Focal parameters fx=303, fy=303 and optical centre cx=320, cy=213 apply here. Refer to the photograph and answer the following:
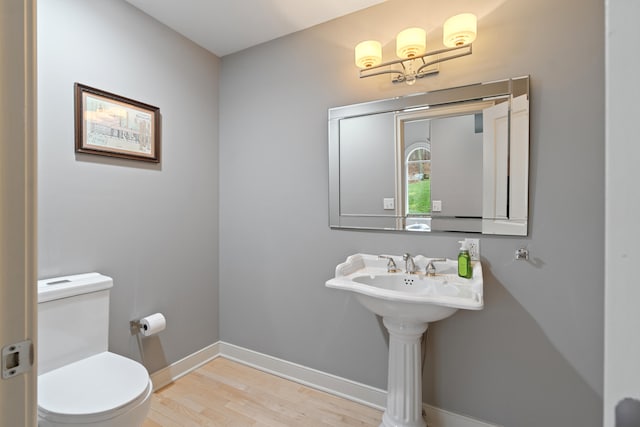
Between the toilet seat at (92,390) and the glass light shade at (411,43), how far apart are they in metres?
2.09

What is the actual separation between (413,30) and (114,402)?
87.8 inches

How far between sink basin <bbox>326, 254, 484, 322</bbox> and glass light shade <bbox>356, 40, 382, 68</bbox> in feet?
3.78

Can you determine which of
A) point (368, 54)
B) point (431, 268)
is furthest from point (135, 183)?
A: point (431, 268)

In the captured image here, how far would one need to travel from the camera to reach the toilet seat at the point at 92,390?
45.4 inches

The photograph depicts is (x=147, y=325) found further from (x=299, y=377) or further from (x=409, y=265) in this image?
(x=409, y=265)

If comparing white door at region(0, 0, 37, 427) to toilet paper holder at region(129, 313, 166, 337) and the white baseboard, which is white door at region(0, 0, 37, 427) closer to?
toilet paper holder at region(129, 313, 166, 337)

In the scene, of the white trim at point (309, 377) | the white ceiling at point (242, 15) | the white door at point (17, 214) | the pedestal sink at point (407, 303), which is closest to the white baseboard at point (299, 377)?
the white trim at point (309, 377)

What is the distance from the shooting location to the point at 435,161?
176 centimetres

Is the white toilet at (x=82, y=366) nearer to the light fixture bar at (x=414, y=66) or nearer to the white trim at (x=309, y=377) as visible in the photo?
the white trim at (x=309, y=377)

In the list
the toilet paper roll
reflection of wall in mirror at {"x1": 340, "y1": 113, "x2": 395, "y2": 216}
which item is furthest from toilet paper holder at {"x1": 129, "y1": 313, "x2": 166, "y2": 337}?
reflection of wall in mirror at {"x1": 340, "y1": 113, "x2": 395, "y2": 216}

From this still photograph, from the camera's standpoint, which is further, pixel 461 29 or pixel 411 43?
pixel 411 43

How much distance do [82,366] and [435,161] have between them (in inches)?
83.9

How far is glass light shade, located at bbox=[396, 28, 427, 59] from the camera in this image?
1626 millimetres

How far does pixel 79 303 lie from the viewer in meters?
1.56
